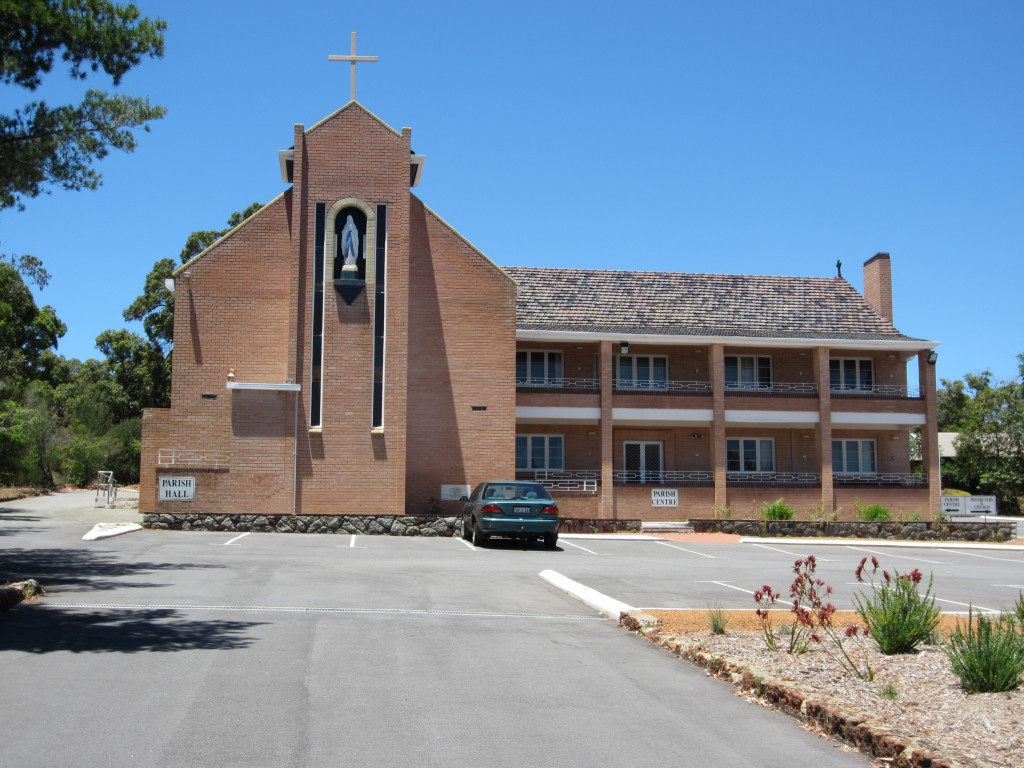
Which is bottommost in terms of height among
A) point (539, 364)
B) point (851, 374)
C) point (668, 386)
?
point (668, 386)

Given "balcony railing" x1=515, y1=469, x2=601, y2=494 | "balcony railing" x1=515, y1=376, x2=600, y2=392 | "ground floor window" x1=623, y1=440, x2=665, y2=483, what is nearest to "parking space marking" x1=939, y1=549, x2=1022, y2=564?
"ground floor window" x1=623, y1=440, x2=665, y2=483

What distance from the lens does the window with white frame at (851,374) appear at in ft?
125

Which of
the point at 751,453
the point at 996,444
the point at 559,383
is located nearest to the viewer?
the point at 559,383

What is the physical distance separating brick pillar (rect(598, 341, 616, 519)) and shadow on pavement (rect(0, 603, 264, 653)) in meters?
23.1

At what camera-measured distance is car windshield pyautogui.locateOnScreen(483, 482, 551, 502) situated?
73.2 ft

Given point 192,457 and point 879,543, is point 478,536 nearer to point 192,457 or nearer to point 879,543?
point 192,457

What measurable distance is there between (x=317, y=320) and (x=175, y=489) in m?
6.20

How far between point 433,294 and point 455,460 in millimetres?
5350

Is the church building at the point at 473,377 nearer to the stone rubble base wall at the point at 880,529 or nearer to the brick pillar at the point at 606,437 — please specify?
the brick pillar at the point at 606,437

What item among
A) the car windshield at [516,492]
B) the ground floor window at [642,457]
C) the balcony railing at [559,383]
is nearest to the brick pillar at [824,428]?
the ground floor window at [642,457]

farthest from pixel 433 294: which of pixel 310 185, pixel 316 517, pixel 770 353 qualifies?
pixel 770 353

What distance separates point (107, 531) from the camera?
2228 cm

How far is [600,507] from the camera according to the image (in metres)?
33.2

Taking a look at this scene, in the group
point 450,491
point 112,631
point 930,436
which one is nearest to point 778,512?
point 930,436
